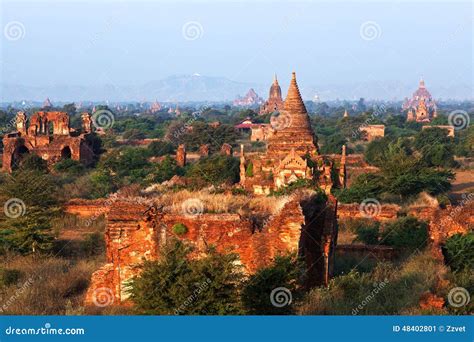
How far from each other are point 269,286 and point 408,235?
21.2 feet

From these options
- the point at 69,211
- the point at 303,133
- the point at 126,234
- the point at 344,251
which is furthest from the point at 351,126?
the point at 126,234

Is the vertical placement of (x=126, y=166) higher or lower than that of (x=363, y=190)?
lower

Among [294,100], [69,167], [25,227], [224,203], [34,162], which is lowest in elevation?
[69,167]

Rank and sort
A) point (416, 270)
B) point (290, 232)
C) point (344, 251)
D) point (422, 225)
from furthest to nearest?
point (422, 225)
point (344, 251)
point (416, 270)
point (290, 232)

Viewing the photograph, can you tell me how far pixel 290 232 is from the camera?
26.9ft

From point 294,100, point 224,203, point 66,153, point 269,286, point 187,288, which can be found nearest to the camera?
point 187,288

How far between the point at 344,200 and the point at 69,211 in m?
9.80

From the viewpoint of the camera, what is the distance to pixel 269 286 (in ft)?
24.4

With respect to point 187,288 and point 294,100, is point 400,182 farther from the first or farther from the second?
point 187,288

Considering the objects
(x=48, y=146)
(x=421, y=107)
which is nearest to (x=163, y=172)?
(x=48, y=146)

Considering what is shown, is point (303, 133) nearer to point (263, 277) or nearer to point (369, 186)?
point (369, 186)

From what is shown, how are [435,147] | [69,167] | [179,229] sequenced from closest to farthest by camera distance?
[179,229], [69,167], [435,147]

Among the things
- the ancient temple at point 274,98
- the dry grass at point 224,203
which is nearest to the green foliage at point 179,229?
the dry grass at point 224,203

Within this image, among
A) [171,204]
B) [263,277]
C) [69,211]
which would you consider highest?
[171,204]
